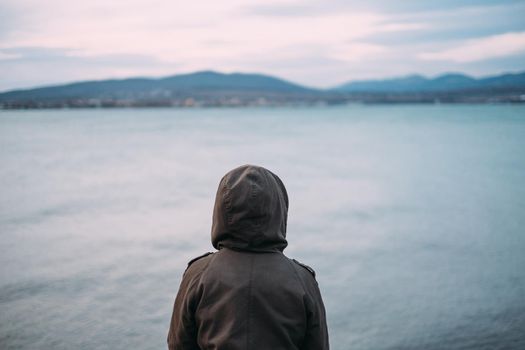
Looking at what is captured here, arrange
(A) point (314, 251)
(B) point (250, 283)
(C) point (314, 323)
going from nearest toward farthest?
(B) point (250, 283), (C) point (314, 323), (A) point (314, 251)

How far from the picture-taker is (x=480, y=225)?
12.0 meters

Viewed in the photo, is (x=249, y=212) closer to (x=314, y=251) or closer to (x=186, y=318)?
(x=186, y=318)

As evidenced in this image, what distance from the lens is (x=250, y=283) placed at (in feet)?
6.37

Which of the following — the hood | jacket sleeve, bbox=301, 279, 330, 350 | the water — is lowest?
the water

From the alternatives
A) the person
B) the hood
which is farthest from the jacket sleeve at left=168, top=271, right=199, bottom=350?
the hood

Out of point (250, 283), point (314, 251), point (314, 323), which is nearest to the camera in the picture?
point (250, 283)

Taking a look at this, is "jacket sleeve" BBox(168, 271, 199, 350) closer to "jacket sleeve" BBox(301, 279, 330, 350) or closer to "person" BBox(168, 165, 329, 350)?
"person" BBox(168, 165, 329, 350)

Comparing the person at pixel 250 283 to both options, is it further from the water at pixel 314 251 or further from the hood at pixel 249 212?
the water at pixel 314 251

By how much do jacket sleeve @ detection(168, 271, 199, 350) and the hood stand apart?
0.21 m

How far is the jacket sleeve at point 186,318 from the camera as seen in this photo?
6.71ft

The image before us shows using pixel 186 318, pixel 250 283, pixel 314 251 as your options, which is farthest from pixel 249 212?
pixel 314 251

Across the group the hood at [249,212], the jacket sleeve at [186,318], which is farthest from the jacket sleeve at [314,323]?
the jacket sleeve at [186,318]

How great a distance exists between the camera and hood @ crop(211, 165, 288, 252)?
1.98 meters

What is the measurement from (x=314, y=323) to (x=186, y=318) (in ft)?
1.75
